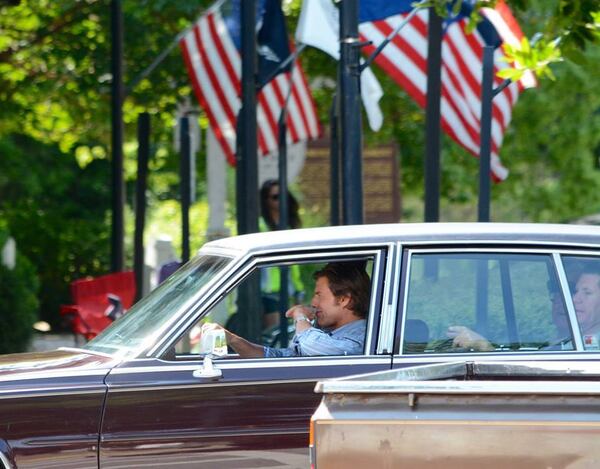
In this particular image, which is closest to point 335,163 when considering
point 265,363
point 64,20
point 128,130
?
point 64,20

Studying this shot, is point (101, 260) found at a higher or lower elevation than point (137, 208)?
lower

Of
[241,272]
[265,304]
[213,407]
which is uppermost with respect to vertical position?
[241,272]

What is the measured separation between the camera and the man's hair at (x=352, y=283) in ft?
20.5

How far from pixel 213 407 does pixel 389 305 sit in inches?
33.6

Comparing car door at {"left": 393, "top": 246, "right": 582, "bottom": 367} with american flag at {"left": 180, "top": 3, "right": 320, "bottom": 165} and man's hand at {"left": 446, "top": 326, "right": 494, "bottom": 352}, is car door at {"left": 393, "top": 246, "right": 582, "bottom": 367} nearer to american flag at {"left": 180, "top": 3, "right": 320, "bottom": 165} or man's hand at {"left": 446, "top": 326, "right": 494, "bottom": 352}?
man's hand at {"left": 446, "top": 326, "right": 494, "bottom": 352}

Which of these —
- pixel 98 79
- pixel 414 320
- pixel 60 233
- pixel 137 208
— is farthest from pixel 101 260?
pixel 414 320

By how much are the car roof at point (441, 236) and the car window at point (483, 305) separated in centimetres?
7

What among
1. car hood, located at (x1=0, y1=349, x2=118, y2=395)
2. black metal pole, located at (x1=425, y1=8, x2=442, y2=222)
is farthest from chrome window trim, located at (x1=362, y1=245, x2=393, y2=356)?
black metal pole, located at (x1=425, y1=8, x2=442, y2=222)

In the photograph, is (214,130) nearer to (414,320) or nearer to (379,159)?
(379,159)

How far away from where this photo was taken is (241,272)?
609cm

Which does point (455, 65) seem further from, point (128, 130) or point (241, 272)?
point (128, 130)

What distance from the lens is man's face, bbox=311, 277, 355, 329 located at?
6.37 meters

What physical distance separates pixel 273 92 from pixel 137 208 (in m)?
3.19

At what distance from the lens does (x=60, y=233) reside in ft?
78.0
